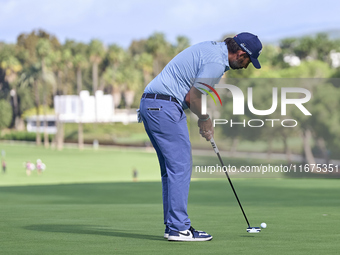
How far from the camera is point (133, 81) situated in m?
125

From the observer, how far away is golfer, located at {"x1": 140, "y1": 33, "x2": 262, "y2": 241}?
698 cm

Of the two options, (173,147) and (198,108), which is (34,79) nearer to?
(173,147)

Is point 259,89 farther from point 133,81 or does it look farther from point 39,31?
point 39,31

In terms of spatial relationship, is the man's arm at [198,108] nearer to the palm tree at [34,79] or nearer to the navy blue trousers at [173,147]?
the navy blue trousers at [173,147]

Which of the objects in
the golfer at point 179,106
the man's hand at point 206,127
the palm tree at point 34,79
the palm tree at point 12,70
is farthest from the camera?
the palm tree at point 12,70

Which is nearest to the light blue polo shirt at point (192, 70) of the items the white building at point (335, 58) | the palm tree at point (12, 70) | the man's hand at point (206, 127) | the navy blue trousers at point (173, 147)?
the navy blue trousers at point (173, 147)

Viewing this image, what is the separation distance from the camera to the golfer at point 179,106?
6.98 m

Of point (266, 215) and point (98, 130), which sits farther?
point (98, 130)

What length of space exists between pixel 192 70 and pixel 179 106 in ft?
1.30

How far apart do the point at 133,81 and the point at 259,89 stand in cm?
6804

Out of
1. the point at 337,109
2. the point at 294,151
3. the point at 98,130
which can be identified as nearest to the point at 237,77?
the point at 294,151

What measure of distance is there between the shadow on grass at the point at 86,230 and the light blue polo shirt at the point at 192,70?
1466 millimetres

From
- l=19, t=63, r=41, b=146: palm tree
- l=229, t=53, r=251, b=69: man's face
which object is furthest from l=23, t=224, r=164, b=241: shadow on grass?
l=19, t=63, r=41, b=146: palm tree

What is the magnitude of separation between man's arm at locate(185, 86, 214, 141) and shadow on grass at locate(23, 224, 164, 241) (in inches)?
47.6
